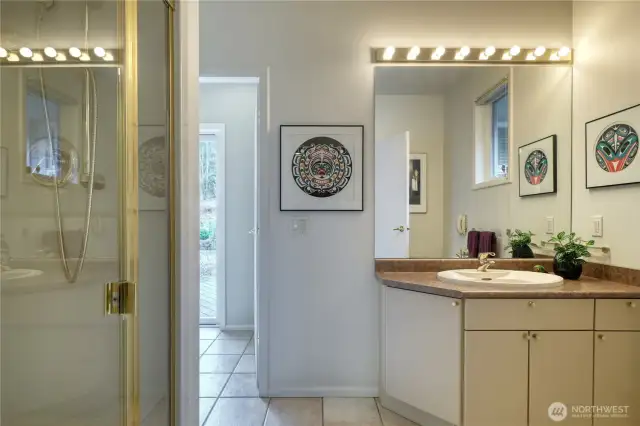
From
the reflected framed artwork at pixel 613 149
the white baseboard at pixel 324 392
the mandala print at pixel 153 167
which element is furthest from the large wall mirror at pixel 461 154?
the mandala print at pixel 153 167

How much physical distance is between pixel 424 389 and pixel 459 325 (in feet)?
1.45

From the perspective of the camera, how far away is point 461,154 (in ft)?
8.05

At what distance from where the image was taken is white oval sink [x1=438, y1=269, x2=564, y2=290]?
6.11ft

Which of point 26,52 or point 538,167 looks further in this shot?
point 538,167

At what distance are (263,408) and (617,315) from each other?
77.7 inches

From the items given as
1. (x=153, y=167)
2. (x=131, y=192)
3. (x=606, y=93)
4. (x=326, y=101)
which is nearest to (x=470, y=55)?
(x=606, y=93)

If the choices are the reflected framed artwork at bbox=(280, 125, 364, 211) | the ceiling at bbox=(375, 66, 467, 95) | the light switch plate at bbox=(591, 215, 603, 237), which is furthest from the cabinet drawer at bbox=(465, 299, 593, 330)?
the ceiling at bbox=(375, 66, 467, 95)

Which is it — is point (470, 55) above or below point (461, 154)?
above

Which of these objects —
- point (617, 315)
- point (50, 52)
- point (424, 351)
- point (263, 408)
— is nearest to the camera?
point (50, 52)

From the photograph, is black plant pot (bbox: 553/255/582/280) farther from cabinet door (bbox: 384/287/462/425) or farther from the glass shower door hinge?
the glass shower door hinge

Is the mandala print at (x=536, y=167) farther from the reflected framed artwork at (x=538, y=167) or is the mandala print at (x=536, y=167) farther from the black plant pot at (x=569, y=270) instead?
the black plant pot at (x=569, y=270)

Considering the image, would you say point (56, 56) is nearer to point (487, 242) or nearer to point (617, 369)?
point (487, 242)

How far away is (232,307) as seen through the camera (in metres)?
3.80
